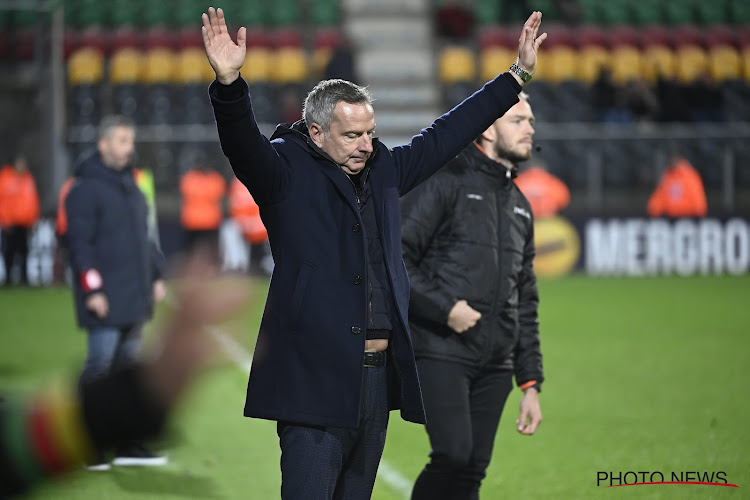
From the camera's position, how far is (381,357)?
4.24 metres

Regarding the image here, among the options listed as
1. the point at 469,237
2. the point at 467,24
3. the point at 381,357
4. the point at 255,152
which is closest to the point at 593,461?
the point at 469,237

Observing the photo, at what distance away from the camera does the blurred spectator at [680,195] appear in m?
20.6

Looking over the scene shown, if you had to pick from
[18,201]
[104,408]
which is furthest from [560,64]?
[104,408]

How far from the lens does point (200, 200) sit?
1900cm

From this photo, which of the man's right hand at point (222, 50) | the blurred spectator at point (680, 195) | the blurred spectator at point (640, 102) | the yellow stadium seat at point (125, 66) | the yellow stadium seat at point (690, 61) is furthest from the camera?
the yellow stadium seat at point (690, 61)

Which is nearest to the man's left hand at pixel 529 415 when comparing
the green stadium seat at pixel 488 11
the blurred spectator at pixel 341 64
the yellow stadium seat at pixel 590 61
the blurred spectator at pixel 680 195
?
the blurred spectator at pixel 680 195

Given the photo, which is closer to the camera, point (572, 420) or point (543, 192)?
Result: point (572, 420)

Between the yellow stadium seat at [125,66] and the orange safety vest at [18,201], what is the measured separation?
4.60 metres

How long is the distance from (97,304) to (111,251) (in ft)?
1.45

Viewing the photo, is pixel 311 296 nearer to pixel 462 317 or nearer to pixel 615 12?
pixel 462 317

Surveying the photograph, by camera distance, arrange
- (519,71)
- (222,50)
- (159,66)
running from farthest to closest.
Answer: (159,66), (519,71), (222,50)

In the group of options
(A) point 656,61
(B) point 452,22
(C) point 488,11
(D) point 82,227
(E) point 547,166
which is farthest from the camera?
(C) point 488,11

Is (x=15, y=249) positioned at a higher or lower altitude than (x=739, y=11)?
lower

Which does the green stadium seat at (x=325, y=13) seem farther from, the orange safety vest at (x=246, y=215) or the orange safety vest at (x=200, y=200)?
the orange safety vest at (x=200, y=200)
